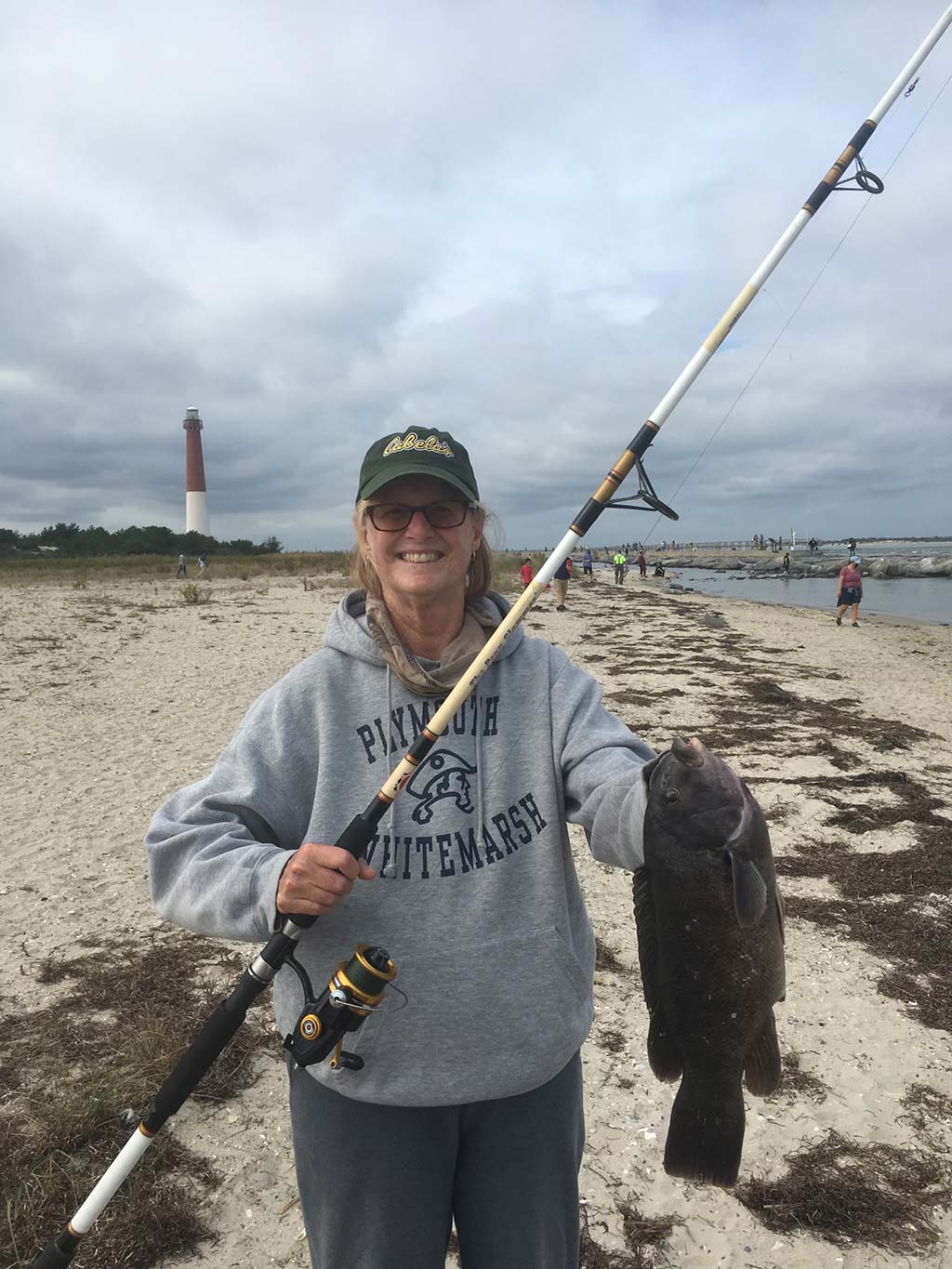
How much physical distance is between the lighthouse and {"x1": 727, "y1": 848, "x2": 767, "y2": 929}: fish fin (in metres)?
74.3

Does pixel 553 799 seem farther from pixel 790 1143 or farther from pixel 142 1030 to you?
pixel 142 1030

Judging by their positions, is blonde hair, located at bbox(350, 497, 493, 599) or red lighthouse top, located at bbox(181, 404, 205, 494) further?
red lighthouse top, located at bbox(181, 404, 205, 494)

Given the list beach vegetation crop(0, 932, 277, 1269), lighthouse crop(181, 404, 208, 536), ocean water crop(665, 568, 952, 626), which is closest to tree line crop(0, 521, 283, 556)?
lighthouse crop(181, 404, 208, 536)

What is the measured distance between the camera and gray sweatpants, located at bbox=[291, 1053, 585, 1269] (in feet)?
6.20

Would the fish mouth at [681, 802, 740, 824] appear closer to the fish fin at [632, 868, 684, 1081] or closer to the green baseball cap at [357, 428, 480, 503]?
the fish fin at [632, 868, 684, 1081]

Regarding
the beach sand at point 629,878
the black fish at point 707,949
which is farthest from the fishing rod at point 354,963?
the beach sand at point 629,878

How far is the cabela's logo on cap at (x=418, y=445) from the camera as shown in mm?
2211

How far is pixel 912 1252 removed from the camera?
2.97m

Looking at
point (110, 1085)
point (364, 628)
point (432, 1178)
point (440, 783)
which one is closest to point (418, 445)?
point (364, 628)

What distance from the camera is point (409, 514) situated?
2.22 meters

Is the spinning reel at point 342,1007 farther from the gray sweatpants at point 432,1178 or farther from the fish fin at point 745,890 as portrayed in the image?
the fish fin at point 745,890

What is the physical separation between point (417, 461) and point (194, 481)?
79094 mm

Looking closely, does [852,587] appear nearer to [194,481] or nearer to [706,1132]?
[706,1132]

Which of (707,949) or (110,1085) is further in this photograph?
(110,1085)
